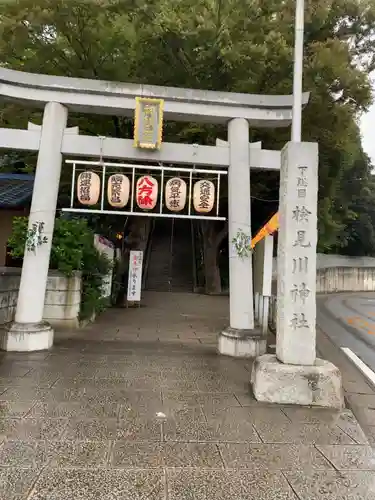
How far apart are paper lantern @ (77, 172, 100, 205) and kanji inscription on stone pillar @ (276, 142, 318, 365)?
3.54m

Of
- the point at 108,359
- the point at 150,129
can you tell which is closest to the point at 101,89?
the point at 150,129

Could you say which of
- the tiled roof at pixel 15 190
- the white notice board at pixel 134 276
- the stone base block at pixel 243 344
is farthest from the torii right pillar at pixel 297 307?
the white notice board at pixel 134 276

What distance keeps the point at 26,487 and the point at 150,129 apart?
6108 mm

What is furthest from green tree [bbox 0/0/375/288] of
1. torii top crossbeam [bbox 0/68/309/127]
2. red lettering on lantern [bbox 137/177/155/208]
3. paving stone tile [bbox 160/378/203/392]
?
paving stone tile [bbox 160/378/203/392]

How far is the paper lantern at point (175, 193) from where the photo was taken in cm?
789

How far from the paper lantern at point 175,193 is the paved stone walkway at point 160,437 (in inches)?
112

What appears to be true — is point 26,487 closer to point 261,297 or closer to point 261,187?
point 261,297

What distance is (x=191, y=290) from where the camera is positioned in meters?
23.8

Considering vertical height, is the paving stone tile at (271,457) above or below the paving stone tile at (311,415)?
below

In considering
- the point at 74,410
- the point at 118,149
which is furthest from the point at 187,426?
the point at 118,149

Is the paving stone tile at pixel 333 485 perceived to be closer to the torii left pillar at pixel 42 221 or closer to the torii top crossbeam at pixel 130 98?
the torii left pillar at pixel 42 221

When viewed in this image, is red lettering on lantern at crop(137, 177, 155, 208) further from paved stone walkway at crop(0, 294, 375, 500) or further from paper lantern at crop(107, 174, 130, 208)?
paved stone walkway at crop(0, 294, 375, 500)

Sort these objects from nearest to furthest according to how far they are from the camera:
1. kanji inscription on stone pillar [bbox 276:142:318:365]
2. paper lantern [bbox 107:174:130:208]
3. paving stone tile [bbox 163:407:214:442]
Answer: paving stone tile [bbox 163:407:214:442]
kanji inscription on stone pillar [bbox 276:142:318:365]
paper lantern [bbox 107:174:130:208]

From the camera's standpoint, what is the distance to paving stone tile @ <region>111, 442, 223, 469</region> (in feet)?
11.6
